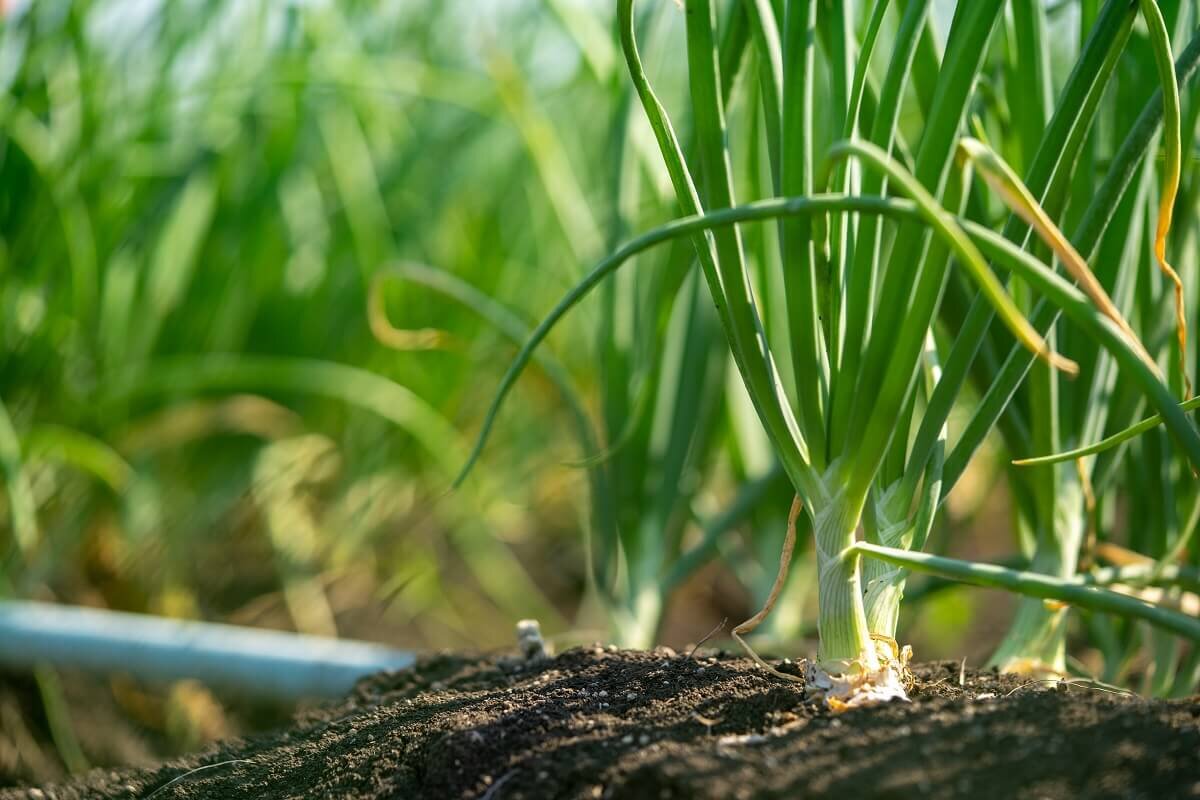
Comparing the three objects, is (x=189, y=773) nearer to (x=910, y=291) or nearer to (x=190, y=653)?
(x=190, y=653)

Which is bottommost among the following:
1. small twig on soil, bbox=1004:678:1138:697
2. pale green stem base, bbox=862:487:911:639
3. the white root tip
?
small twig on soil, bbox=1004:678:1138:697

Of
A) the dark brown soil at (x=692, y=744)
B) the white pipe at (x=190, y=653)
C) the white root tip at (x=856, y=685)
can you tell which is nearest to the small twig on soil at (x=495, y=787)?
the dark brown soil at (x=692, y=744)

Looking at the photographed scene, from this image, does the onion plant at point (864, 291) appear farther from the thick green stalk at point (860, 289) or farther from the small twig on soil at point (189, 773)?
the small twig on soil at point (189, 773)

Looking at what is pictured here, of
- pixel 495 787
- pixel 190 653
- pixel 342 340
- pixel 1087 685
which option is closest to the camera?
pixel 495 787

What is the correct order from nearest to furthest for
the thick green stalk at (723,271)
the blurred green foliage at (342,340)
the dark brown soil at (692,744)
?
the dark brown soil at (692,744)
the thick green stalk at (723,271)
the blurred green foliage at (342,340)

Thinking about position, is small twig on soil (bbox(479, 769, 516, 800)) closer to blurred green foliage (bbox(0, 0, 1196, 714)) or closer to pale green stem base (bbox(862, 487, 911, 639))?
pale green stem base (bbox(862, 487, 911, 639))

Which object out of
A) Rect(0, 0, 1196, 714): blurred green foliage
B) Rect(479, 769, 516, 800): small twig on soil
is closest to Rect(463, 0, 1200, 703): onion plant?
Rect(479, 769, 516, 800): small twig on soil

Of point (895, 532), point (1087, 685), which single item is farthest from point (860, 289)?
point (1087, 685)
